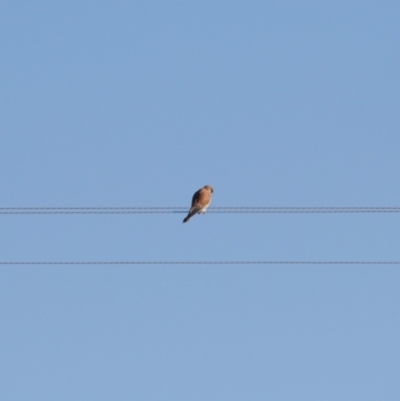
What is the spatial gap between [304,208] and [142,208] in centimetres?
198

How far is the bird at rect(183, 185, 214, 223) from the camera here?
18.8 m

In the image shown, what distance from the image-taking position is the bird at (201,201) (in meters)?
18.8

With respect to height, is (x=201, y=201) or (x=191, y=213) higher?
(x=201, y=201)

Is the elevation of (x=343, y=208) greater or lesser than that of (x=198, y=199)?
lesser

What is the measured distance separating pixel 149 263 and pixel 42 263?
1316mm

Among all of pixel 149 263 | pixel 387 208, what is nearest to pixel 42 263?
pixel 149 263

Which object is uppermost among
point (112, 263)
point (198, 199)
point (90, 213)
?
point (198, 199)

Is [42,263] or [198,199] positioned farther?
[198,199]

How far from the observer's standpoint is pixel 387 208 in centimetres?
1268

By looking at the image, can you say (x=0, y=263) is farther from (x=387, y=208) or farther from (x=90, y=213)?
(x=387, y=208)

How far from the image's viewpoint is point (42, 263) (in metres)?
12.5

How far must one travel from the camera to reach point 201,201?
19234mm

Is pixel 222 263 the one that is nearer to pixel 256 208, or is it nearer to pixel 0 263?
pixel 256 208

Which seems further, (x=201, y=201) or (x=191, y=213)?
(x=201, y=201)
